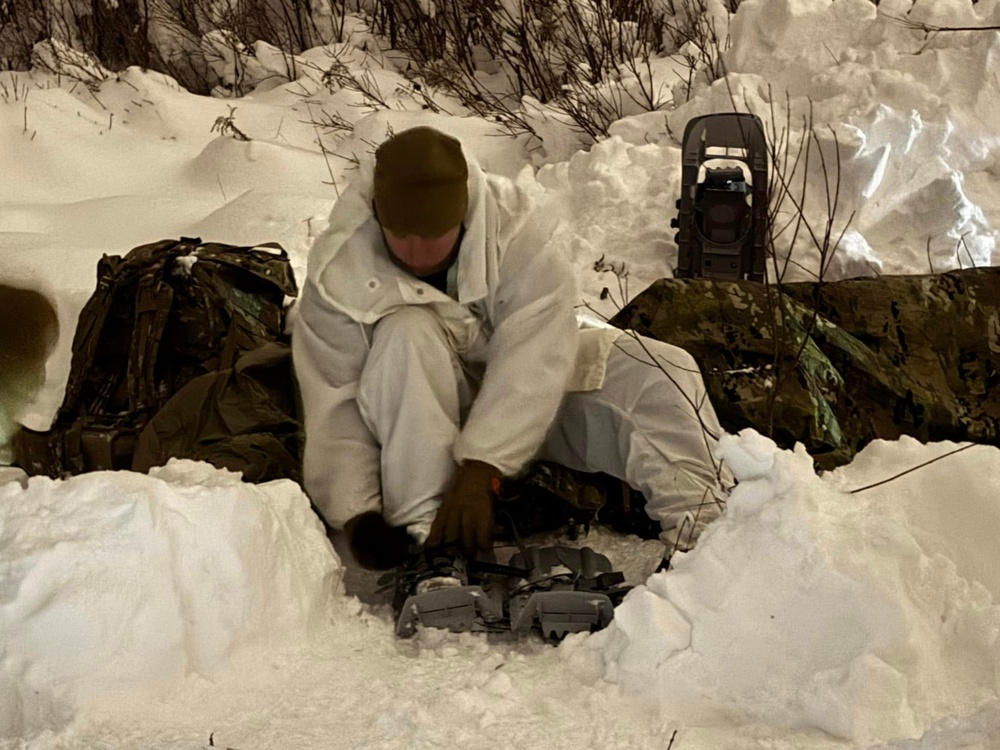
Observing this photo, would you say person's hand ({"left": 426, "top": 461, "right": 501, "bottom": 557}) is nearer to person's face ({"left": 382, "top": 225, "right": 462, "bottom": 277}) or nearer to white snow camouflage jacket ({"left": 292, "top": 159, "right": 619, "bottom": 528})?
white snow camouflage jacket ({"left": 292, "top": 159, "right": 619, "bottom": 528})

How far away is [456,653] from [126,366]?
4.92 feet

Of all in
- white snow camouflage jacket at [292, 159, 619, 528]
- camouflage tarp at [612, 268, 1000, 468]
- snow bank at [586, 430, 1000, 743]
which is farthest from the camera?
camouflage tarp at [612, 268, 1000, 468]

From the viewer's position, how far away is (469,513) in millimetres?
2041

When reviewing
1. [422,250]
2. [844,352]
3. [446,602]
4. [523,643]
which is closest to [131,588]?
[446,602]

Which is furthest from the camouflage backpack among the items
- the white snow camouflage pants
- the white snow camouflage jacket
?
the white snow camouflage pants

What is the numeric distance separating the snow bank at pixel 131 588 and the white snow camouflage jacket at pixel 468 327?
282 millimetres

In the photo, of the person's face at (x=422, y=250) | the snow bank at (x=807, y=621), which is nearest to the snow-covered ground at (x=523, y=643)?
the snow bank at (x=807, y=621)

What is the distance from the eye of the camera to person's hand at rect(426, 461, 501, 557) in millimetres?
2039

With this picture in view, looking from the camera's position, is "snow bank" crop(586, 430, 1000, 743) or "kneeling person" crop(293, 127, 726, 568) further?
"kneeling person" crop(293, 127, 726, 568)

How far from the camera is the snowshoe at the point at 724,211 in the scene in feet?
10.7

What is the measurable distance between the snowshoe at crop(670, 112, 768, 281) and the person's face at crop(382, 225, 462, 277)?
52.2 inches

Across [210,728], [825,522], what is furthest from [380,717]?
[825,522]

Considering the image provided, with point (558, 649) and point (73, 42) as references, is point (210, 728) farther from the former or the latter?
point (73, 42)

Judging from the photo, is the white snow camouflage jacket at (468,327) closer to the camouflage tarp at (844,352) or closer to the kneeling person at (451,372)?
the kneeling person at (451,372)
